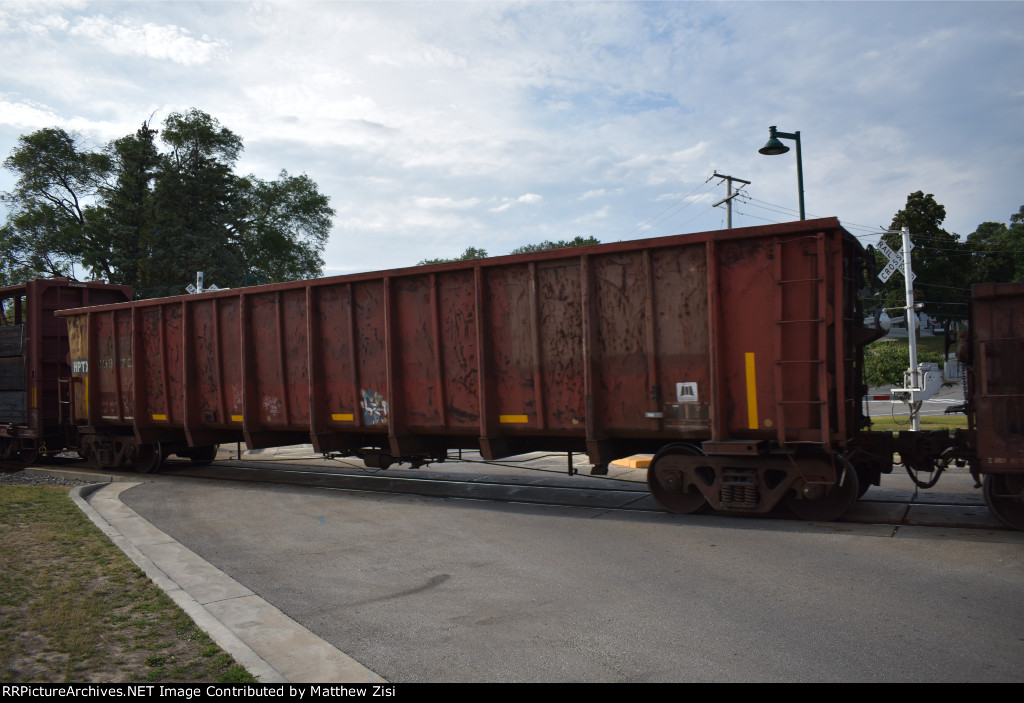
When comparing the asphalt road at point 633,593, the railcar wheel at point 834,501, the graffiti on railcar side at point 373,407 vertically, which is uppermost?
the graffiti on railcar side at point 373,407

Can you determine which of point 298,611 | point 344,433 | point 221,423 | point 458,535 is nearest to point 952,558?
point 458,535

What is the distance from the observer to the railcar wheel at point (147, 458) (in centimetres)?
1386

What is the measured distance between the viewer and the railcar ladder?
7.40 meters

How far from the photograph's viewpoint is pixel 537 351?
29.8 ft

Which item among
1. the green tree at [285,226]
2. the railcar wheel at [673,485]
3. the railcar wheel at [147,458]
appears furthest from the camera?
the green tree at [285,226]

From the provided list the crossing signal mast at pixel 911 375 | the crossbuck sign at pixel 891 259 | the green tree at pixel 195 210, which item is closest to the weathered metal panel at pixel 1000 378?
the crossing signal mast at pixel 911 375

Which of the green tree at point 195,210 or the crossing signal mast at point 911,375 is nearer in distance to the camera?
the crossing signal mast at point 911,375

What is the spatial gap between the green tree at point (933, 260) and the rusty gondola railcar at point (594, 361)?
50643 mm

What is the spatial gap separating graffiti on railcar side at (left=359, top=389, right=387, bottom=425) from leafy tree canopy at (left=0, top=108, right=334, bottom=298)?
33436 millimetres

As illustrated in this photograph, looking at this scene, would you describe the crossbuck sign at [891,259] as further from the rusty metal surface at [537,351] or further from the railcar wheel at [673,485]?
the railcar wheel at [673,485]

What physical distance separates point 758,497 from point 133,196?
4562 centimetres

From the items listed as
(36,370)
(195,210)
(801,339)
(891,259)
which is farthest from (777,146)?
(195,210)

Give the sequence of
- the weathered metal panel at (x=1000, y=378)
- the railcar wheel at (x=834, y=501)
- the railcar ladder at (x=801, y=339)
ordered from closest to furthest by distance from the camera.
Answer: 1. the weathered metal panel at (x=1000, y=378)
2. the railcar ladder at (x=801, y=339)
3. the railcar wheel at (x=834, y=501)

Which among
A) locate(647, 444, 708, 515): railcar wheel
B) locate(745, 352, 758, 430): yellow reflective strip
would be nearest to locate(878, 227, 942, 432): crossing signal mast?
locate(745, 352, 758, 430): yellow reflective strip
